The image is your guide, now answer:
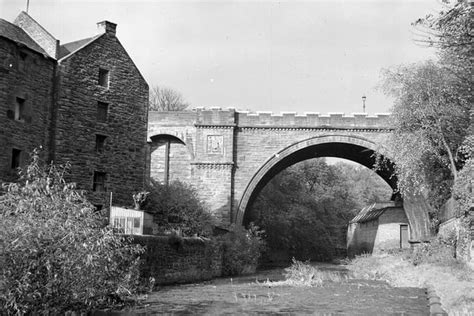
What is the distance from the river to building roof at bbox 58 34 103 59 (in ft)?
34.5

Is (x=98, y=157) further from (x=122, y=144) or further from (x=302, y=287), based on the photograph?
(x=302, y=287)

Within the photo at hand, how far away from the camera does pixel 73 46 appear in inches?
990

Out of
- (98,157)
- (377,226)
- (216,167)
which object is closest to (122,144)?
(98,157)

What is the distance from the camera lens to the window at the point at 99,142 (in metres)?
24.0

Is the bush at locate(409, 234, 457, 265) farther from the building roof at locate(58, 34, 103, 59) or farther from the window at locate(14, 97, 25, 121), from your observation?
the building roof at locate(58, 34, 103, 59)

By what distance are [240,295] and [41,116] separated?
10.3 metres

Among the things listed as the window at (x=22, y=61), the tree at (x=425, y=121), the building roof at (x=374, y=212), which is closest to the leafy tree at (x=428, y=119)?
the tree at (x=425, y=121)

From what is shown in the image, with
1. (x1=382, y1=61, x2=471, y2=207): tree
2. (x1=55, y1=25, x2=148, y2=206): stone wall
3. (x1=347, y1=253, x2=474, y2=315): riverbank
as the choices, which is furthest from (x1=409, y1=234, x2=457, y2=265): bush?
(x1=55, y1=25, x2=148, y2=206): stone wall

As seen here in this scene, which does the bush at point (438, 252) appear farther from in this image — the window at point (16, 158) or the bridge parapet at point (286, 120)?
the window at point (16, 158)

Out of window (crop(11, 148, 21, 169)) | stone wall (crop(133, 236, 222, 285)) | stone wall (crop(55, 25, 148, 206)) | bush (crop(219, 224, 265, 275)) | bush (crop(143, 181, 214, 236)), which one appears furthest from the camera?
bush (crop(219, 224, 265, 275))

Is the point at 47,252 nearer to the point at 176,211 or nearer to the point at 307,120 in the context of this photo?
the point at 176,211

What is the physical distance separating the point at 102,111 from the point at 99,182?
9.91 feet

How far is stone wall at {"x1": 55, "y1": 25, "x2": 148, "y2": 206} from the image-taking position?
896 inches

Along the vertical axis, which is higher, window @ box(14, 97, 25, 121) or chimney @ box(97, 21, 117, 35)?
chimney @ box(97, 21, 117, 35)
